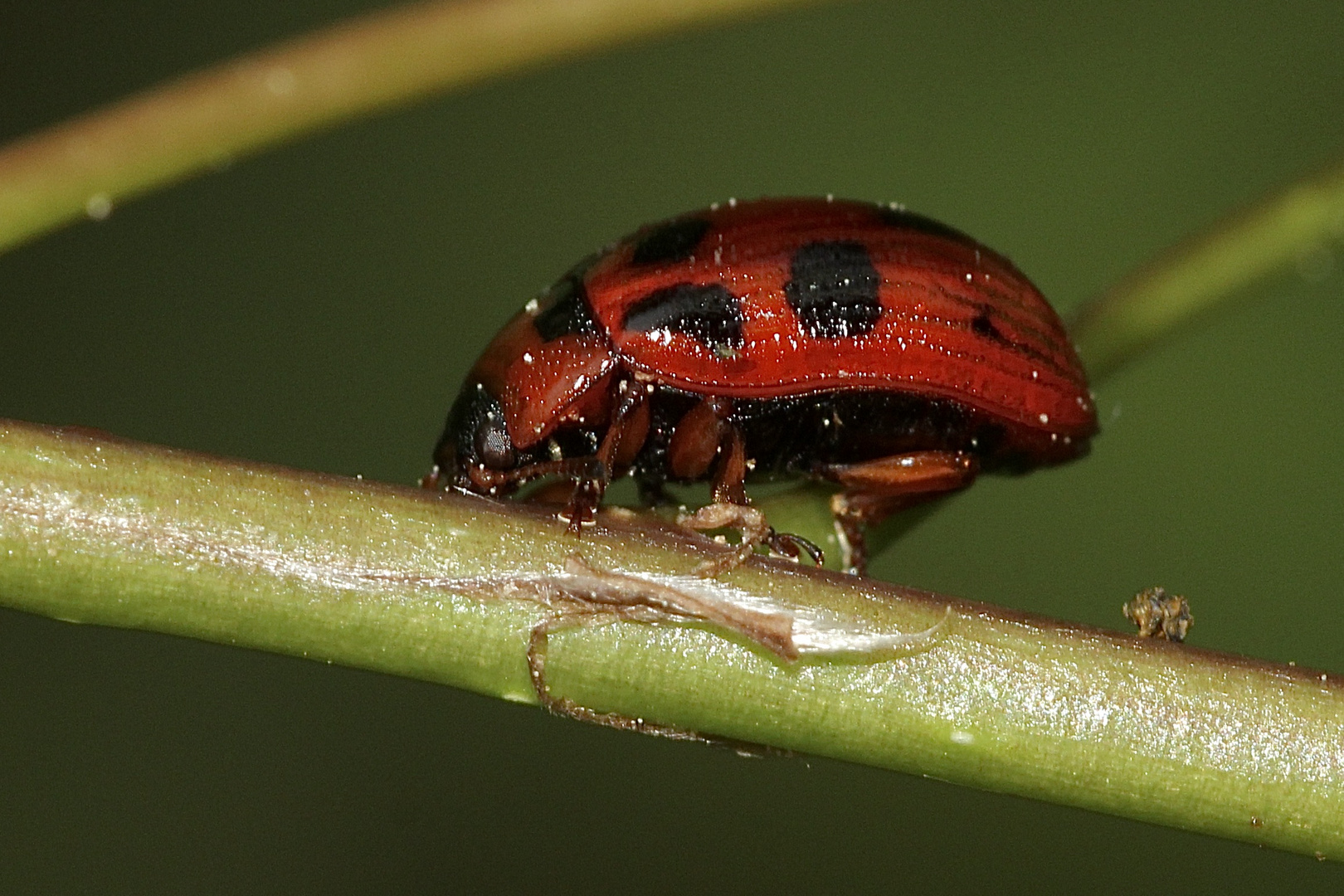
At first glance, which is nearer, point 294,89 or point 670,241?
point 294,89

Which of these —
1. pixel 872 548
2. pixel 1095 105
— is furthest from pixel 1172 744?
pixel 1095 105

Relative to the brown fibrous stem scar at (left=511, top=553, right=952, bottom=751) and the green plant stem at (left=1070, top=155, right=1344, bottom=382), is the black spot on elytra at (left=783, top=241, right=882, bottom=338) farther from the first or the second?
the brown fibrous stem scar at (left=511, top=553, right=952, bottom=751)

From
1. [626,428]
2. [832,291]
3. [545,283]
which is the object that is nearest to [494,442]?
[626,428]

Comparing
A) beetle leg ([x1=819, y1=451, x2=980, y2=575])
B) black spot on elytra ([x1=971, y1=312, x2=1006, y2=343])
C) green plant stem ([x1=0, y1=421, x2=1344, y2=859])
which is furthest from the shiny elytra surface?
green plant stem ([x1=0, y1=421, x2=1344, y2=859])

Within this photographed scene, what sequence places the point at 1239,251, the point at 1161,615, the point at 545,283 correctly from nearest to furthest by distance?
the point at 1161,615
the point at 1239,251
the point at 545,283

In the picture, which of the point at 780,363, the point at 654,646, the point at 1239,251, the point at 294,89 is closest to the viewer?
the point at 654,646

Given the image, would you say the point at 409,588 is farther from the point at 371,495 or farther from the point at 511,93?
the point at 511,93

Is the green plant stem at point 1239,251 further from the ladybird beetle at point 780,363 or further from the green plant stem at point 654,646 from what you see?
the green plant stem at point 654,646

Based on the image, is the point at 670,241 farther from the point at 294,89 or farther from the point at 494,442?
the point at 294,89
